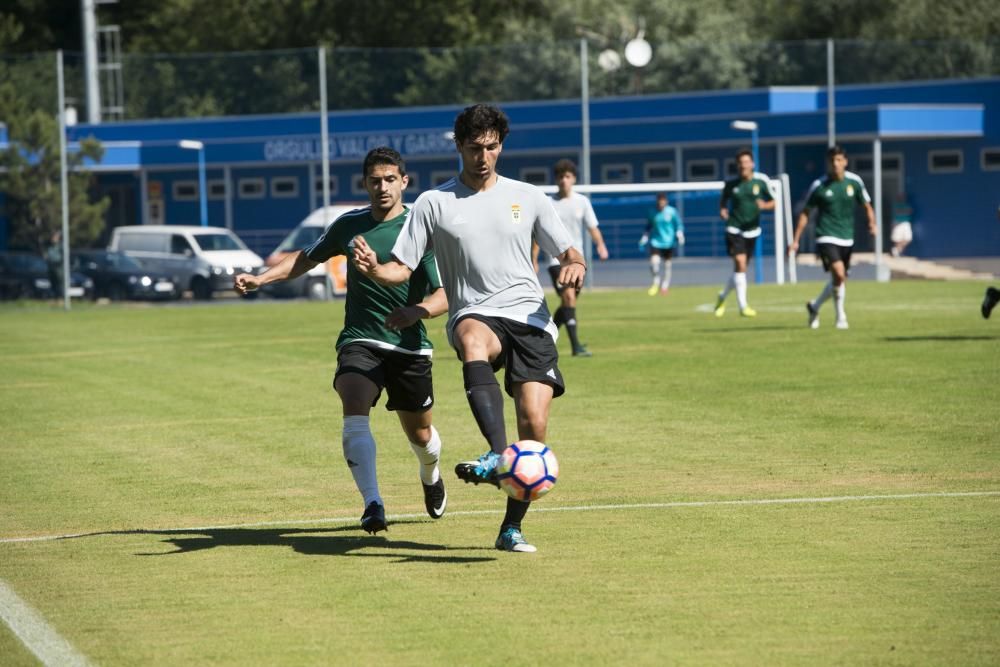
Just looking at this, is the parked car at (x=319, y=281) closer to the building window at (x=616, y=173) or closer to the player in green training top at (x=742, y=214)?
the building window at (x=616, y=173)

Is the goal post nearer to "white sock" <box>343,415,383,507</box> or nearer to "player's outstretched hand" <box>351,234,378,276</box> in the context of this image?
"white sock" <box>343,415,383,507</box>

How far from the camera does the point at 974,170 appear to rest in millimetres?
48625

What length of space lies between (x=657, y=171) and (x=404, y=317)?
146 feet

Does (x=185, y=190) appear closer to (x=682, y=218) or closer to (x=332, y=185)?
(x=332, y=185)

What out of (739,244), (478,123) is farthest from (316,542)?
(739,244)

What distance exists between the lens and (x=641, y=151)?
5172 cm

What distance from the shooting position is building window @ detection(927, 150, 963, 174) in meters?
48.9

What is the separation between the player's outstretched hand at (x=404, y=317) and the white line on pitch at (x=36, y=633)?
2.02 m

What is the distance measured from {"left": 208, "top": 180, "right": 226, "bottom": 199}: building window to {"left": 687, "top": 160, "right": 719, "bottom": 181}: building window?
15514 millimetres

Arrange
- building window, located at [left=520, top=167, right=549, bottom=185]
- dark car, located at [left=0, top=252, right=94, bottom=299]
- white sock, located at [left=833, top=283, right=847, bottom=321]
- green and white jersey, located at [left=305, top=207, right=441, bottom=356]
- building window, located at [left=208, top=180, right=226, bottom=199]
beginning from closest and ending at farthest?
green and white jersey, located at [left=305, top=207, right=441, bottom=356] → white sock, located at [left=833, top=283, right=847, bottom=321] → dark car, located at [left=0, top=252, right=94, bottom=299] → building window, located at [left=520, top=167, right=549, bottom=185] → building window, located at [left=208, top=180, right=226, bottom=199]

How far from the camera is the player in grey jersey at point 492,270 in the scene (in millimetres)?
7539

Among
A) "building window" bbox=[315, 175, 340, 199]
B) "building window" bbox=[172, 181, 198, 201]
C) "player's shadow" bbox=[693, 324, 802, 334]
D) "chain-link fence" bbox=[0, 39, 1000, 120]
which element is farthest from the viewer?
"building window" bbox=[172, 181, 198, 201]

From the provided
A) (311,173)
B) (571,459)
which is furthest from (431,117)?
(571,459)

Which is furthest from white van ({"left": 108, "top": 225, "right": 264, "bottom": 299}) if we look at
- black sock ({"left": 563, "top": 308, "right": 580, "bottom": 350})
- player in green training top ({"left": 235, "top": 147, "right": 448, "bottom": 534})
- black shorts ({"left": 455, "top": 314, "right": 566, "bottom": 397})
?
black shorts ({"left": 455, "top": 314, "right": 566, "bottom": 397})
